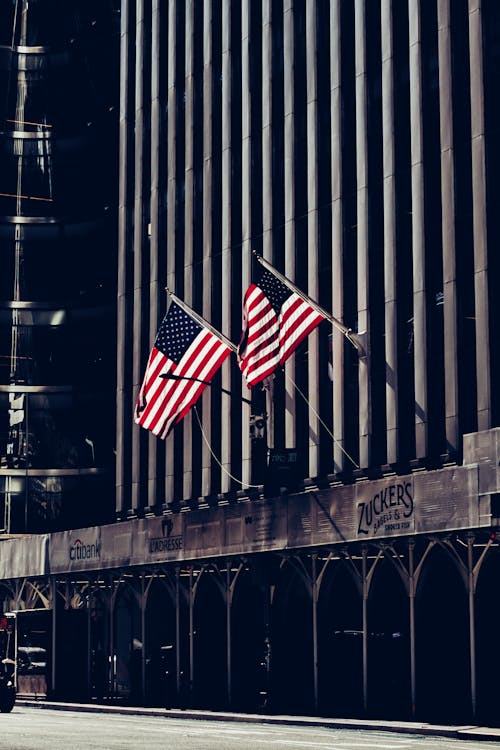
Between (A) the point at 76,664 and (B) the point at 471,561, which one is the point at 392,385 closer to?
(B) the point at 471,561

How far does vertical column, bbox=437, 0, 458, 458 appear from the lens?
3803cm

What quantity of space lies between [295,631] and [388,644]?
457cm

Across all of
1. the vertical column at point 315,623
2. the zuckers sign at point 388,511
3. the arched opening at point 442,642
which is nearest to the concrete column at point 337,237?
the vertical column at point 315,623

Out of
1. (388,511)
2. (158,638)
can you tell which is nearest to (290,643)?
→ (158,638)

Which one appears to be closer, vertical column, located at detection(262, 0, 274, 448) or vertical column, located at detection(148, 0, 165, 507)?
vertical column, located at detection(262, 0, 274, 448)

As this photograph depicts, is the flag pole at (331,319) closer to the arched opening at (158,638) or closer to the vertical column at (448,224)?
the vertical column at (448,224)

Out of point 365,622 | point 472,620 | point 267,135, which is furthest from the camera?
point 267,135

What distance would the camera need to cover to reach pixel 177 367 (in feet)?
135

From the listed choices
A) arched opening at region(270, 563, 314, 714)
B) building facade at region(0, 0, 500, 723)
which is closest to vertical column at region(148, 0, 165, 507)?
building facade at region(0, 0, 500, 723)

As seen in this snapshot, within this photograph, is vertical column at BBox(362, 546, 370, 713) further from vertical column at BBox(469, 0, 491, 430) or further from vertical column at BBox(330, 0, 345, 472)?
vertical column at BBox(330, 0, 345, 472)

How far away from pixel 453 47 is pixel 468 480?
12.7m

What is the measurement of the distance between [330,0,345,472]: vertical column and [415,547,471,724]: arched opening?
699 centimetres

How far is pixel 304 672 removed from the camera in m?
42.0

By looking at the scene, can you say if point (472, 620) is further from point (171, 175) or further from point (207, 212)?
point (171, 175)
